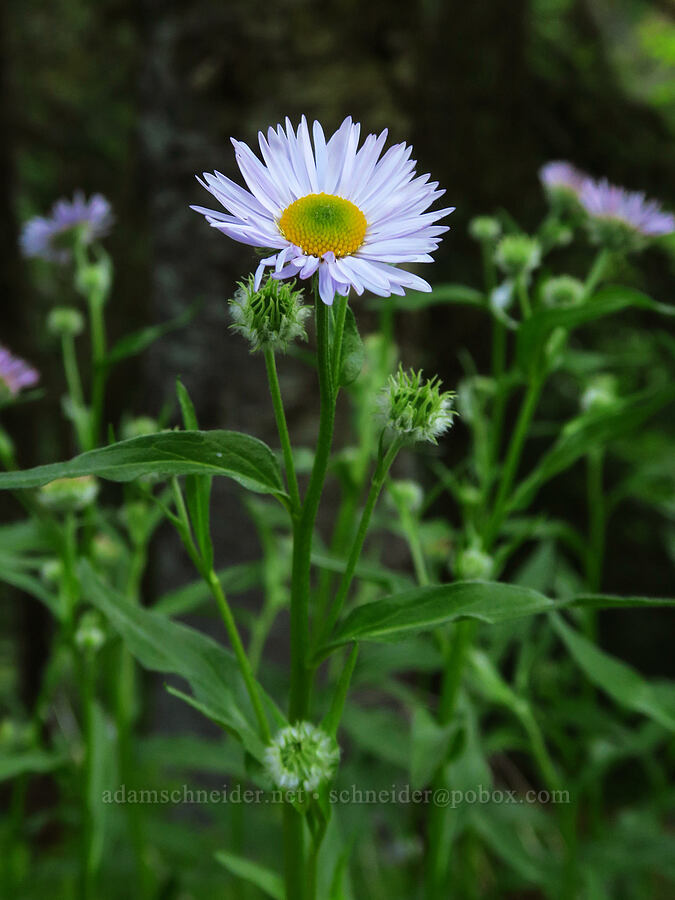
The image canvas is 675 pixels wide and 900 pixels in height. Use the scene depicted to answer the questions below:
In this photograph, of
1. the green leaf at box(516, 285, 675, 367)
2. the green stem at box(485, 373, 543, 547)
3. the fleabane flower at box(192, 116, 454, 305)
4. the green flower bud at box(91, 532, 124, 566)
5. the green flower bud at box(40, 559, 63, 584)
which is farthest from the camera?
the green flower bud at box(91, 532, 124, 566)

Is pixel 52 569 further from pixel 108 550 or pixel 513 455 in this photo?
pixel 513 455

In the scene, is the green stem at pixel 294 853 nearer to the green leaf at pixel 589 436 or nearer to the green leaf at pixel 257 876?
the green leaf at pixel 257 876

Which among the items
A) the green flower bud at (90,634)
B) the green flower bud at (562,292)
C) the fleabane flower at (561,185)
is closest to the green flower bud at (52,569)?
the green flower bud at (90,634)

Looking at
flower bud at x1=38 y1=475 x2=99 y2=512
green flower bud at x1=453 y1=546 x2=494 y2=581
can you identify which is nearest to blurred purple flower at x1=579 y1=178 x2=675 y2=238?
green flower bud at x1=453 y1=546 x2=494 y2=581

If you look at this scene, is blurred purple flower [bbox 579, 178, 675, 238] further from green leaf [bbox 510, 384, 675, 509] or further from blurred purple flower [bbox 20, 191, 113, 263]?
blurred purple flower [bbox 20, 191, 113, 263]

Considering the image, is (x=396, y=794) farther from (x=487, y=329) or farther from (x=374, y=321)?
(x=487, y=329)
